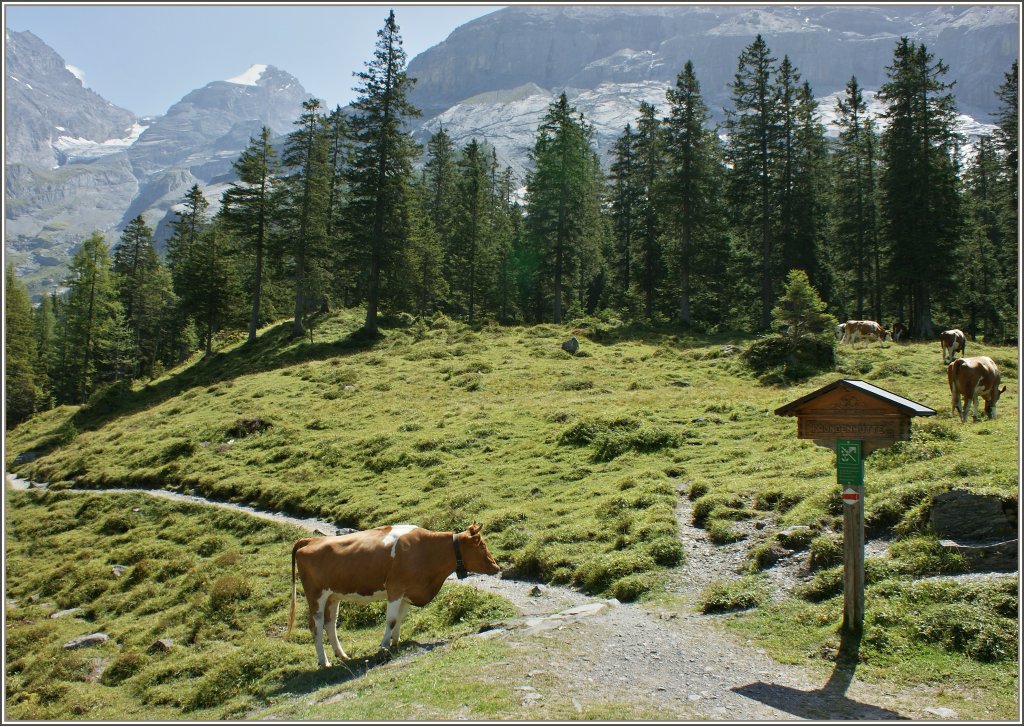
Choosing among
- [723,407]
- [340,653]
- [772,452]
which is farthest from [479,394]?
[340,653]

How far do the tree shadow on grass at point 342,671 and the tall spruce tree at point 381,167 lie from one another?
129ft

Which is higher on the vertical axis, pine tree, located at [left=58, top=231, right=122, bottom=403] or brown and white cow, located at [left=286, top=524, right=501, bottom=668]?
pine tree, located at [left=58, top=231, right=122, bottom=403]

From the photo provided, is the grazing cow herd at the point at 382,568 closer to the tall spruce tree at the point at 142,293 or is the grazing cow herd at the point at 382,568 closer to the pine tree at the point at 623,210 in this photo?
the pine tree at the point at 623,210

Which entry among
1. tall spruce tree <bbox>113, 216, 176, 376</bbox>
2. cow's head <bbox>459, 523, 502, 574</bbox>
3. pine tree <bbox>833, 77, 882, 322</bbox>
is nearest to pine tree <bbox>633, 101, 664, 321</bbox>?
pine tree <bbox>833, 77, 882, 322</bbox>

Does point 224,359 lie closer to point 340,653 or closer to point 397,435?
point 397,435

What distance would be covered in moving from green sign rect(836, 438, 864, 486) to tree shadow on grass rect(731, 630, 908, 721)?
2327 mm

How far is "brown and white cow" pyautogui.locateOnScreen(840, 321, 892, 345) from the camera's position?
3988 cm

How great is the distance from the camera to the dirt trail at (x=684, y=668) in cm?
784

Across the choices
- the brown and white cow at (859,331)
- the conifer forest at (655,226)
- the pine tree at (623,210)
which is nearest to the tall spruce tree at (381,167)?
the conifer forest at (655,226)

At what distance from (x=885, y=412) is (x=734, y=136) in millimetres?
45620

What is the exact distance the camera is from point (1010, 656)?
A: 27.8 ft

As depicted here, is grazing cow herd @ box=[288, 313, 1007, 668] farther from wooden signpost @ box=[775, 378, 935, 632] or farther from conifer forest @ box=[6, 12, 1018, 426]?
conifer forest @ box=[6, 12, 1018, 426]

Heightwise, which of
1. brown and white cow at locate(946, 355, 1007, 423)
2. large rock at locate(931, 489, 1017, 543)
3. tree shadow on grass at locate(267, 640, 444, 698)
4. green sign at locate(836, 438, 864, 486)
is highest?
brown and white cow at locate(946, 355, 1007, 423)

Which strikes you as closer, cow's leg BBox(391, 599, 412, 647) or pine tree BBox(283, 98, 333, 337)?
cow's leg BBox(391, 599, 412, 647)
